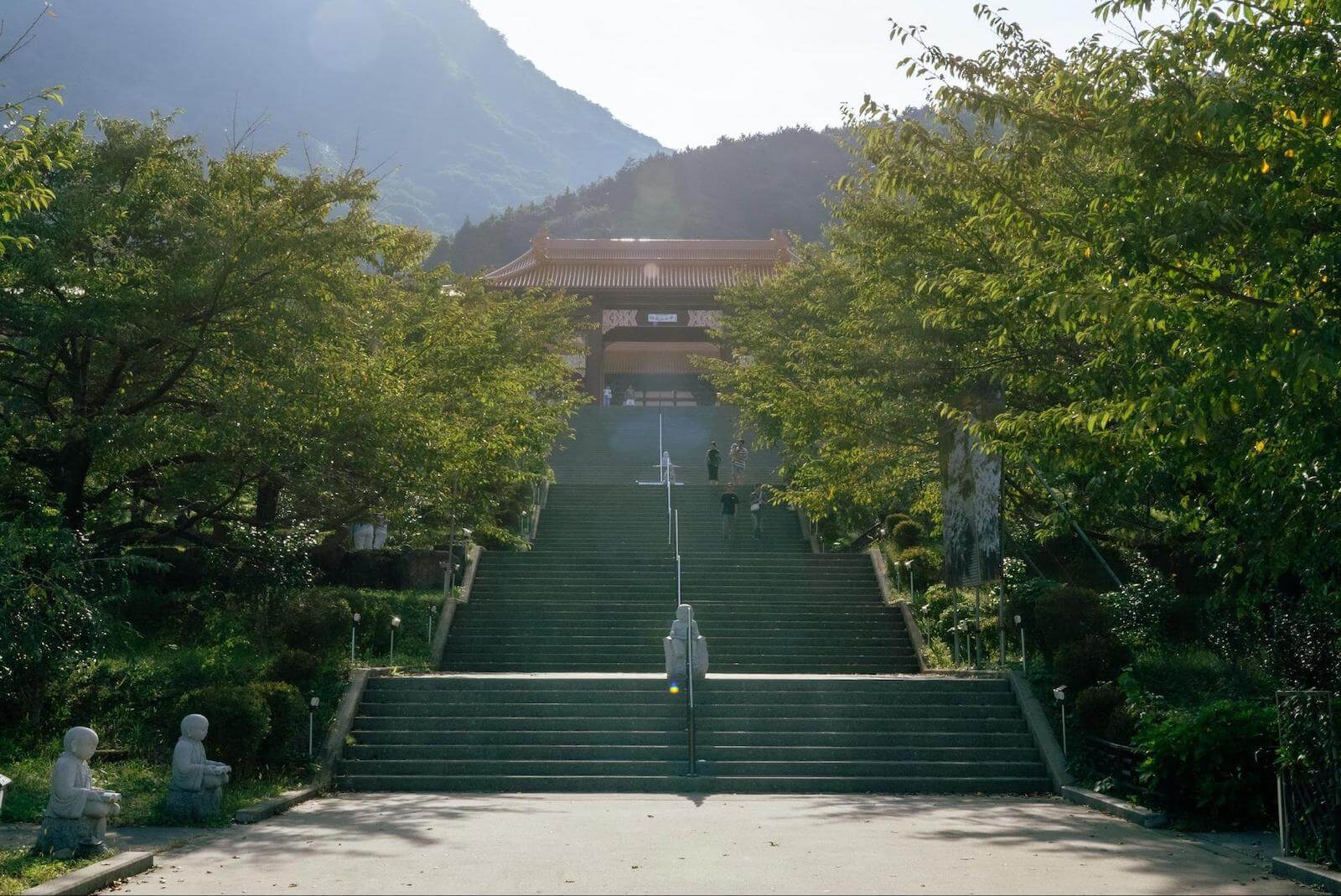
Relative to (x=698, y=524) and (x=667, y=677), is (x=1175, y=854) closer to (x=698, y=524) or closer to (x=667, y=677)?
(x=667, y=677)

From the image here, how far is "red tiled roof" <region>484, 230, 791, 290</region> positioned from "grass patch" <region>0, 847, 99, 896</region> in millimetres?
38969

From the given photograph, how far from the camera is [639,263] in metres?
49.0

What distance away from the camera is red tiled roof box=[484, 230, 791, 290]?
47.5 metres

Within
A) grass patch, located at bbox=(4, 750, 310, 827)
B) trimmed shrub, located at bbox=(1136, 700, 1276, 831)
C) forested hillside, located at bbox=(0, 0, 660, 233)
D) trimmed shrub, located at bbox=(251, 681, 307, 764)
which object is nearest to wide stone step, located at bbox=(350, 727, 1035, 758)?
trimmed shrub, located at bbox=(251, 681, 307, 764)

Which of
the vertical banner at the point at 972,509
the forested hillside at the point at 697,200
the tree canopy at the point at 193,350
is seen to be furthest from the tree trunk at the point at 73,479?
the forested hillside at the point at 697,200

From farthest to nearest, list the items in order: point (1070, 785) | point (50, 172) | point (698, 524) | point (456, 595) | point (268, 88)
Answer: point (268, 88) → point (698, 524) → point (456, 595) → point (50, 172) → point (1070, 785)

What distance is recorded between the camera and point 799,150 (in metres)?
102

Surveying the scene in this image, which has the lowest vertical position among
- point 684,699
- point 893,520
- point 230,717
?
point 684,699

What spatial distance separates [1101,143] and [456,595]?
51.3 ft

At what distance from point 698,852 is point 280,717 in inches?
233

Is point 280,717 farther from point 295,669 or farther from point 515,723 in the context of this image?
point 515,723

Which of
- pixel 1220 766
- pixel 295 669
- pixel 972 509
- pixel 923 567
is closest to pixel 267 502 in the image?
pixel 295 669

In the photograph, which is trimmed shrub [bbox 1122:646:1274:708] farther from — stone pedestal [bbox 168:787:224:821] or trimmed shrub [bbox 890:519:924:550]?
stone pedestal [bbox 168:787:224:821]

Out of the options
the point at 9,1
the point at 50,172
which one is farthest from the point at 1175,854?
the point at 9,1
